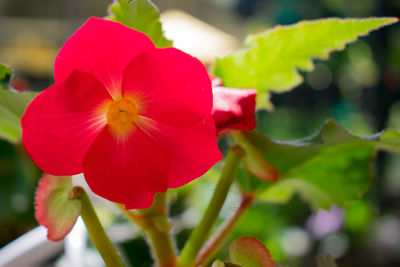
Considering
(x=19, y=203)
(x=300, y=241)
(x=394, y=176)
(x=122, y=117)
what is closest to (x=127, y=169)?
(x=122, y=117)

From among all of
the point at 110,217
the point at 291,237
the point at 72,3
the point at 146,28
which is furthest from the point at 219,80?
the point at 72,3

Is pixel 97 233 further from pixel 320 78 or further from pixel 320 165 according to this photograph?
pixel 320 78

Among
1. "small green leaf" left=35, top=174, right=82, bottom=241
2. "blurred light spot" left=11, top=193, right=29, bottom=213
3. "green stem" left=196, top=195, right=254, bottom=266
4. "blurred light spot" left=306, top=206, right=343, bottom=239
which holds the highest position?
"small green leaf" left=35, top=174, right=82, bottom=241

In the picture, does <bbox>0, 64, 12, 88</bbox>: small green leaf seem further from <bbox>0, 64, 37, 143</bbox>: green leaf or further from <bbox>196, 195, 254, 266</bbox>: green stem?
<bbox>196, 195, 254, 266</bbox>: green stem

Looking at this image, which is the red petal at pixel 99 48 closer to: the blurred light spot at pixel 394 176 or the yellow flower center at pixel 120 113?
the yellow flower center at pixel 120 113

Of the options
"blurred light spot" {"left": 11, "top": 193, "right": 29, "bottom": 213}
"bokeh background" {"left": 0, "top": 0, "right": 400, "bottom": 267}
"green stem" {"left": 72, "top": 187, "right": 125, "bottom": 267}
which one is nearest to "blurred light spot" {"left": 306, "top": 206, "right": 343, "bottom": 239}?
"bokeh background" {"left": 0, "top": 0, "right": 400, "bottom": 267}

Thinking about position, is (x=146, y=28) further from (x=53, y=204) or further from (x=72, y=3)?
(x=72, y=3)
